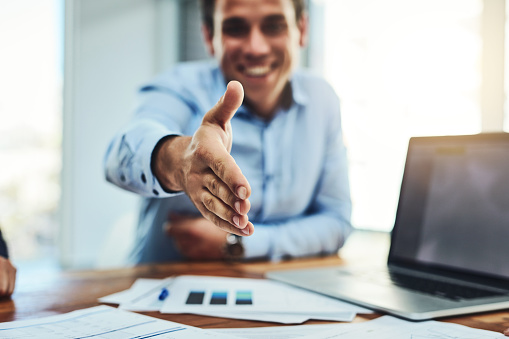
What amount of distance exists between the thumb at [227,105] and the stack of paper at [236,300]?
273 mm

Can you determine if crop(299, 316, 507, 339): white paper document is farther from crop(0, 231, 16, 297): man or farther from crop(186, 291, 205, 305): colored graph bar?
crop(0, 231, 16, 297): man

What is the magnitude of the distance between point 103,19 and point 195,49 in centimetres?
67

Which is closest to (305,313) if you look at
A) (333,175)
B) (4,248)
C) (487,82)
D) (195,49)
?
(4,248)

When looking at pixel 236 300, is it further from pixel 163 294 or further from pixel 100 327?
pixel 100 327

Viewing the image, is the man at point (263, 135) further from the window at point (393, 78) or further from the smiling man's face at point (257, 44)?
the window at point (393, 78)

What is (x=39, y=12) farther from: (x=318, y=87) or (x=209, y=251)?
(x=209, y=251)

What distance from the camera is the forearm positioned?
4.25 feet

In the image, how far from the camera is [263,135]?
5.22ft

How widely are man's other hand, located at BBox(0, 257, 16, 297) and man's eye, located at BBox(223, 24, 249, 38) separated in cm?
102

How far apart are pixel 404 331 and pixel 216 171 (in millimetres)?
308

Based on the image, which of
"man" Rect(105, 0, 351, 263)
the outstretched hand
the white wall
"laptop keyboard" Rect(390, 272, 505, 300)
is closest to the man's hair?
"man" Rect(105, 0, 351, 263)

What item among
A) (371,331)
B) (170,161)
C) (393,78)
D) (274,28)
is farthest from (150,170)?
(393,78)

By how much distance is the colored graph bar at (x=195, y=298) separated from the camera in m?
0.75

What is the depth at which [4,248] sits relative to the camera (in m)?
0.89
